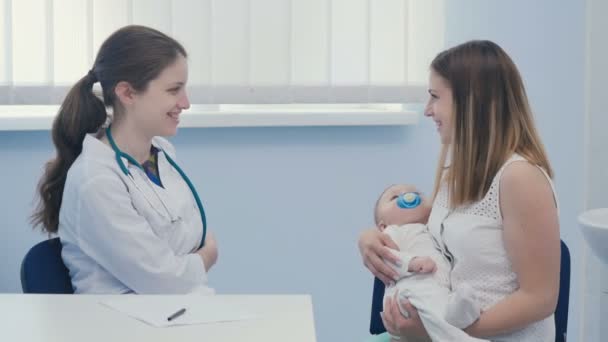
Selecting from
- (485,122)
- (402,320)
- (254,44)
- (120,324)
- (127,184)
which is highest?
(254,44)

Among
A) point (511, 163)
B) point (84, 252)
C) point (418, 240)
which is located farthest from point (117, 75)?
point (511, 163)

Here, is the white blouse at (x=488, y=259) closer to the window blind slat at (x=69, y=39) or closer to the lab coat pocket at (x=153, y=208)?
the lab coat pocket at (x=153, y=208)

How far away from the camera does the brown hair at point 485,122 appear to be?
74.7 inches

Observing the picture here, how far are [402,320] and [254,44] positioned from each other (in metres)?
1.43

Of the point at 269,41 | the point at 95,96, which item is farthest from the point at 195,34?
the point at 95,96

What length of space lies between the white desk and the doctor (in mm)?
299

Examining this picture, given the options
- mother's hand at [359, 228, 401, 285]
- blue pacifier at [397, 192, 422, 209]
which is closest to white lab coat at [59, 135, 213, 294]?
mother's hand at [359, 228, 401, 285]

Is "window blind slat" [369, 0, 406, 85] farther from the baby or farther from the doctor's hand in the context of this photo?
the doctor's hand

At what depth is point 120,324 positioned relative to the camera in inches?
61.2

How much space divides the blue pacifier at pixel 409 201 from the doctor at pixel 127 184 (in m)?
0.51

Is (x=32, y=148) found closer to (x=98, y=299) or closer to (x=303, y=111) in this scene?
(x=303, y=111)

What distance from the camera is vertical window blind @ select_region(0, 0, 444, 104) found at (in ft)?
9.61

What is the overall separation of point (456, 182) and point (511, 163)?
14 centimetres

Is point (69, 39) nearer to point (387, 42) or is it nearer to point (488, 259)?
point (387, 42)
